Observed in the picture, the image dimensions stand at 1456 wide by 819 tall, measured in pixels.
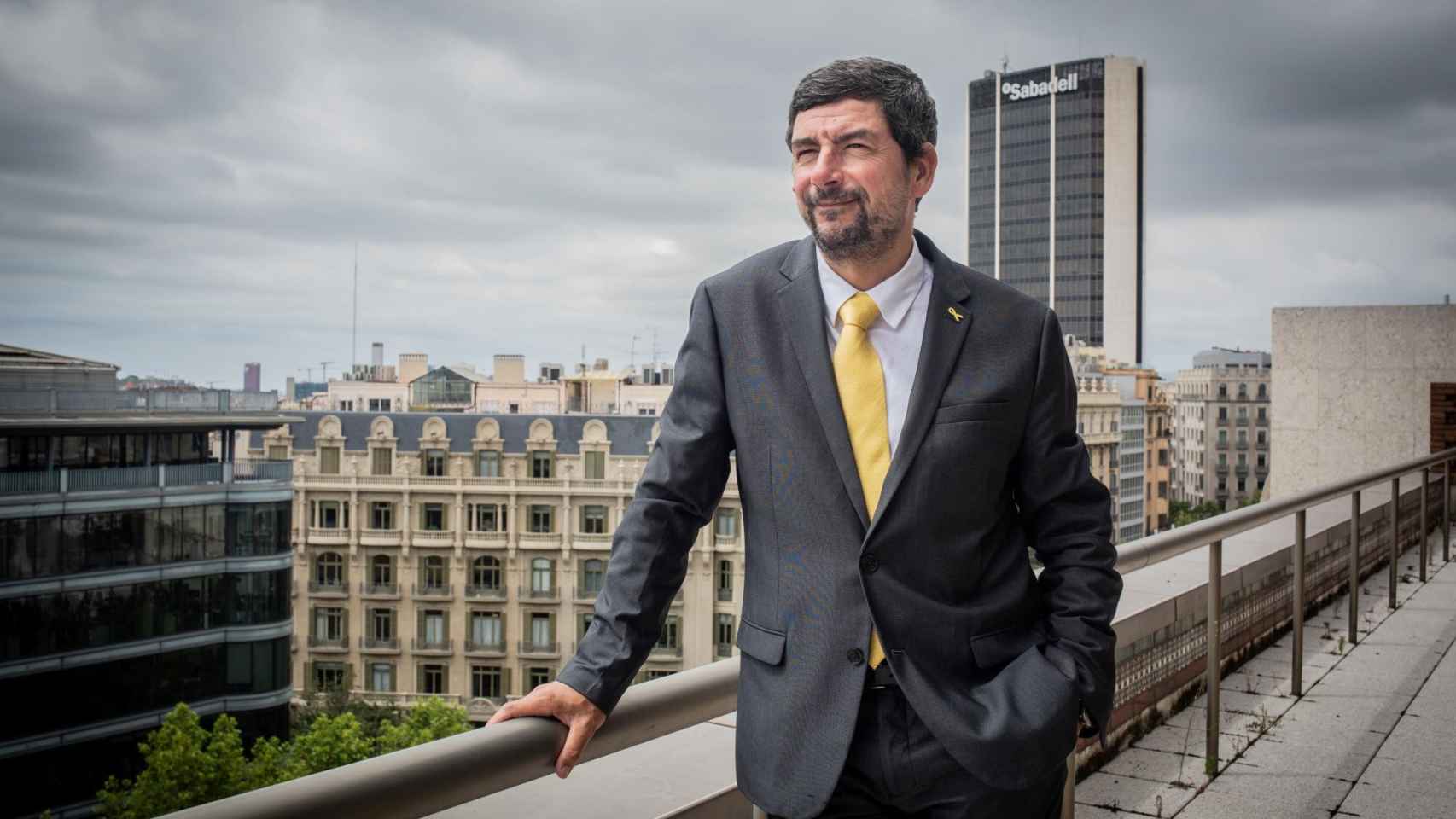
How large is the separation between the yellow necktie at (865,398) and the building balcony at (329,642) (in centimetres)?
3721

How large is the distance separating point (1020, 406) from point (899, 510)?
0.16 m

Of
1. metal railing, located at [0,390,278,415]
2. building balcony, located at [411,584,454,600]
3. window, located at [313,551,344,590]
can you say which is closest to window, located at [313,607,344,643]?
window, located at [313,551,344,590]

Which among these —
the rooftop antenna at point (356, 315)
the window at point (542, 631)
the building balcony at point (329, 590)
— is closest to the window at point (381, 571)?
the building balcony at point (329, 590)

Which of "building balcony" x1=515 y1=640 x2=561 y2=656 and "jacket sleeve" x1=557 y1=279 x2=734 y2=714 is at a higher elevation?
"jacket sleeve" x1=557 y1=279 x2=734 y2=714

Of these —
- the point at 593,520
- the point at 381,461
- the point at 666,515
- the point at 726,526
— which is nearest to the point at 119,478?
the point at 381,461

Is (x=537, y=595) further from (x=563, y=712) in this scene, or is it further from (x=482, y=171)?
(x=482, y=171)

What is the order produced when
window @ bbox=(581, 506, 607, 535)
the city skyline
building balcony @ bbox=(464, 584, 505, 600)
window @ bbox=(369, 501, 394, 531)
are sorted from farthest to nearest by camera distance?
the city skyline, building balcony @ bbox=(464, 584, 505, 600), window @ bbox=(369, 501, 394, 531), window @ bbox=(581, 506, 607, 535)

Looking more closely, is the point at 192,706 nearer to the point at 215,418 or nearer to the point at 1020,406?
the point at 215,418

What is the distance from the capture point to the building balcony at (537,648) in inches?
1340

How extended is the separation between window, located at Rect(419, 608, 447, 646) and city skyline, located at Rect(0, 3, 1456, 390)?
403 inches

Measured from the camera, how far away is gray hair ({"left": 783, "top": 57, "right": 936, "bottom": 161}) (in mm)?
924

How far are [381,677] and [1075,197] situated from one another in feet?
183

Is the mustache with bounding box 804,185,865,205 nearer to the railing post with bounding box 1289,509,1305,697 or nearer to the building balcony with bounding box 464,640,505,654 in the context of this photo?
the railing post with bounding box 1289,509,1305,697

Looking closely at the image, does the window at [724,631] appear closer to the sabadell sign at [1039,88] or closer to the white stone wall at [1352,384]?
the white stone wall at [1352,384]
